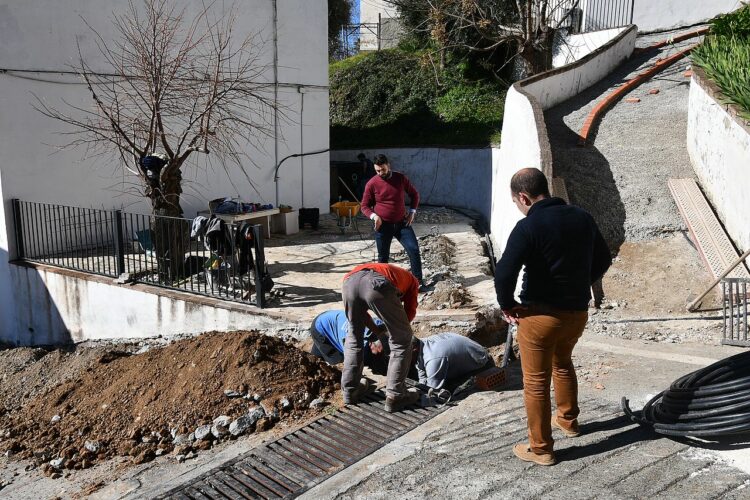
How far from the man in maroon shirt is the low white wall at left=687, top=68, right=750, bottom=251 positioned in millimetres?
3768

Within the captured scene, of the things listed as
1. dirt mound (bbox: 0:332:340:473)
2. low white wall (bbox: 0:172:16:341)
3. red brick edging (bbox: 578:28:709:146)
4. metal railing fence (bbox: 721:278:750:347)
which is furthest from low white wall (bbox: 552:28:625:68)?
dirt mound (bbox: 0:332:340:473)

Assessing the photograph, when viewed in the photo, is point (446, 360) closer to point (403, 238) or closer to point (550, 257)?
point (550, 257)

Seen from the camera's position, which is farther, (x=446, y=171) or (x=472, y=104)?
(x=472, y=104)

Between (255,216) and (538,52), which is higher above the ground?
(538,52)

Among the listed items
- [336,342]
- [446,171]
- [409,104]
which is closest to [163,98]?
[336,342]

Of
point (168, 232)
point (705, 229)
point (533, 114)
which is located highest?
point (533, 114)

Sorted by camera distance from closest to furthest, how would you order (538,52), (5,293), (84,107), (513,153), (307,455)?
(307,455)
(5,293)
(84,107)
(513,153)
(538,52)

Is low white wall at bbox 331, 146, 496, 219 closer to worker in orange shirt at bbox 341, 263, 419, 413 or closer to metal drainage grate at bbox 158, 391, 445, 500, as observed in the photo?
worker in orange shirt at bbox 341, 263, 419, 413

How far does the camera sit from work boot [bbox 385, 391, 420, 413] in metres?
5.17

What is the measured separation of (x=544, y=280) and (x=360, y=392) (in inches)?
81.2

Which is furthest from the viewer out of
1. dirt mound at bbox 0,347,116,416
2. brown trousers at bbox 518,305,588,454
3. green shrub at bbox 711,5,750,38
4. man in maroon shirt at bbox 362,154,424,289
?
green shrub at bbox 711,5,750,38

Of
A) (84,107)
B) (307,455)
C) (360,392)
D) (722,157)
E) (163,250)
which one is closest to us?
(307,455)

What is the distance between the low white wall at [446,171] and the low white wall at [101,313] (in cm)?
915

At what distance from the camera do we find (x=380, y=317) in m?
4.94
